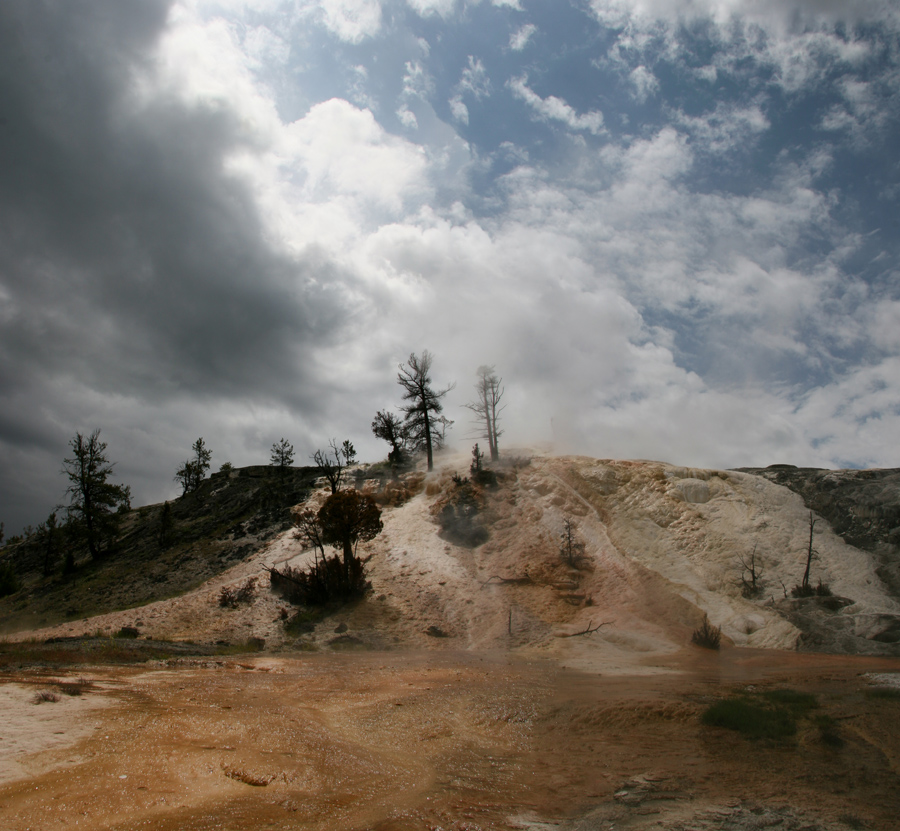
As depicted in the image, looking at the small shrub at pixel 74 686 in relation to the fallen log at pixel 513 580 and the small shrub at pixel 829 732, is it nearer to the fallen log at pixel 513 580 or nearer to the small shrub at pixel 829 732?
the small shrub at pixel 829 732

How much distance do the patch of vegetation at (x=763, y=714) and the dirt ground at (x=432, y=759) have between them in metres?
0.29

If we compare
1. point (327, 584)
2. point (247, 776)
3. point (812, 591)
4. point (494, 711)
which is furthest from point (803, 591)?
point (247, 776)

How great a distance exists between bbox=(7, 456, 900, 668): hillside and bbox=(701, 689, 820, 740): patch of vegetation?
715 centimetres

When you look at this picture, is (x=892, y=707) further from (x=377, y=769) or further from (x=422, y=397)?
(x=422, y=397)

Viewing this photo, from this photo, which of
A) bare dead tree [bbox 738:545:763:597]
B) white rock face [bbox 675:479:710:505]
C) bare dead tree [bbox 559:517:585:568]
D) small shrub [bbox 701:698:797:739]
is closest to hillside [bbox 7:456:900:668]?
white rock face [bbox 675:479:710:505]

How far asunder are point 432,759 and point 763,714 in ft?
22.6

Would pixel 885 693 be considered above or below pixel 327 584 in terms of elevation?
below

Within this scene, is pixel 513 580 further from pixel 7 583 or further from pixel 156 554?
pixel 7 583

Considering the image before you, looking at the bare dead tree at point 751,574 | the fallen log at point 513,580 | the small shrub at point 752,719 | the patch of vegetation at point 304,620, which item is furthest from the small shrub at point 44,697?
the bare dead tree at point 751,574

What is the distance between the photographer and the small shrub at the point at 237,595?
29531 millimetres

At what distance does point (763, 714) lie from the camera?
10.9m

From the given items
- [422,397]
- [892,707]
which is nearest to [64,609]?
[422,397]

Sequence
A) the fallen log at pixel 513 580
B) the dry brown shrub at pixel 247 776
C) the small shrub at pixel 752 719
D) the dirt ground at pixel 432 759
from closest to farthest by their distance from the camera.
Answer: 1. the dirt ground at pixel 432 759
2. the dry brown shrub at pixel 247 776
3. the small shrub at pixel 752 719
4. the fallen log at pixel 513 580

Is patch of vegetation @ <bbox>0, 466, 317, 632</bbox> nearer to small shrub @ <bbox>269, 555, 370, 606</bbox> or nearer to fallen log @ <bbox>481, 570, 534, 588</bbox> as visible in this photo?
small shrub @ <bbox>269, 555, 370, 606</bbox>
